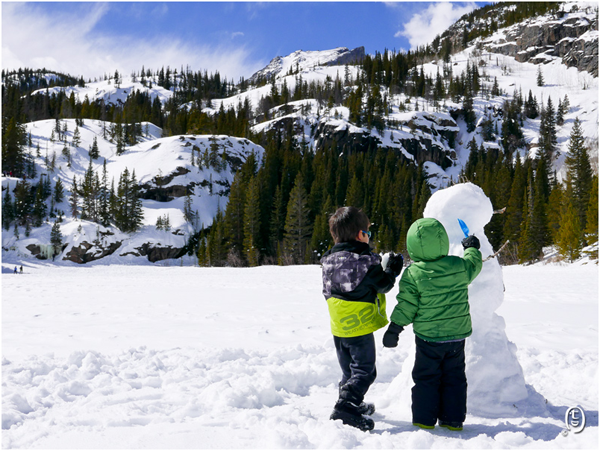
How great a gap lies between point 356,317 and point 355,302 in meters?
0.11

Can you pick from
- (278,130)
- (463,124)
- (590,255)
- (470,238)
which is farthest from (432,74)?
(470,238)

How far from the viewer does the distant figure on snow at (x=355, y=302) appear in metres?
2.74

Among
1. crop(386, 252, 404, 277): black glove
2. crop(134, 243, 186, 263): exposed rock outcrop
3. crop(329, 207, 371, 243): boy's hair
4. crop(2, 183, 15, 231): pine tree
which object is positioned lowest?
crop(134, 243, 186, 263): exposed rock outcrop

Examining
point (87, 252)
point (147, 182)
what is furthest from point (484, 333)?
point (147, 182)

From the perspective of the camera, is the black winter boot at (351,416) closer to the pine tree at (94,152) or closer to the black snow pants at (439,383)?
the black snow pants at (439,383)

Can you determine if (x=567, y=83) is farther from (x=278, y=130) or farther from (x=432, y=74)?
(x=278, y=130)

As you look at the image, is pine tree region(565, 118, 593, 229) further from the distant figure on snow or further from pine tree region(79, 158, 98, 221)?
pine tree region(79, 158, 98, 221)

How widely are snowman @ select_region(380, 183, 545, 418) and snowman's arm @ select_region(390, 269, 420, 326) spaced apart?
0.67 meters

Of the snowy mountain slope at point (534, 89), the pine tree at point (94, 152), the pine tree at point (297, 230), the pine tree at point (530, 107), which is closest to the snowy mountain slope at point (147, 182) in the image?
the pine tree at point (94, 152)

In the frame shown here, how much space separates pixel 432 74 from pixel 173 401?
123m

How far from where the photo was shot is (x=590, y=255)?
85.5 feet

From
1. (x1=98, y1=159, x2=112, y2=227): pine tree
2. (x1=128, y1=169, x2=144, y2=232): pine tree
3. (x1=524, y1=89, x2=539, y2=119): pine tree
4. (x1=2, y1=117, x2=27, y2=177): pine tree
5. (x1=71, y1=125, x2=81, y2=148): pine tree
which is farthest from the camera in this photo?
(x1=524, y1=89, x2=539, y2=119): pine tree

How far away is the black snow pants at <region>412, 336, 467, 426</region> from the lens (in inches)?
104

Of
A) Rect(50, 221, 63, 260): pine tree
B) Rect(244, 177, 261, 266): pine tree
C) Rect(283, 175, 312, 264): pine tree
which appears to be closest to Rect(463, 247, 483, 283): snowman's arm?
Rect(283, 175, 312, 264): pine tree
